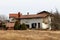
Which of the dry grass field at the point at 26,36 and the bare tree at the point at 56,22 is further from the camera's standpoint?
the bare tree at the point at 56,22

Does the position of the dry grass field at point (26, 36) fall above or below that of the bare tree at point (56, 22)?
below

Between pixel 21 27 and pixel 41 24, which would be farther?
pixel 41 24

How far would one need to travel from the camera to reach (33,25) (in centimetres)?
5584

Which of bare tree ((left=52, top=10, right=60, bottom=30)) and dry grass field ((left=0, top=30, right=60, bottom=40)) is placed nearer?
dry grass field ((left=0, top=30, right=60, bottom=40))

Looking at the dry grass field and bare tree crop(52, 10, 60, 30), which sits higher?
bare tree crop(52, 10, 60, 30)

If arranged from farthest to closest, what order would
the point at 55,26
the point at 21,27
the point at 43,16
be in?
1. the point at 43,16
2. the point at 55,26
3. the point at 21,27

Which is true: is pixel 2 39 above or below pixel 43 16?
below

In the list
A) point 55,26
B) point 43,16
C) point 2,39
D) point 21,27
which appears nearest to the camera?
point 2,39

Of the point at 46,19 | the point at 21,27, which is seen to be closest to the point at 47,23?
the point at 46,19

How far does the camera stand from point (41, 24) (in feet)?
181

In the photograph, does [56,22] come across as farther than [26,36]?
Yes

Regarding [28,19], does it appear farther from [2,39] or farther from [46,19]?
[2,39]

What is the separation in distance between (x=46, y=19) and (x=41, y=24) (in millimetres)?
2599

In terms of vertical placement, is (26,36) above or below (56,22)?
below
